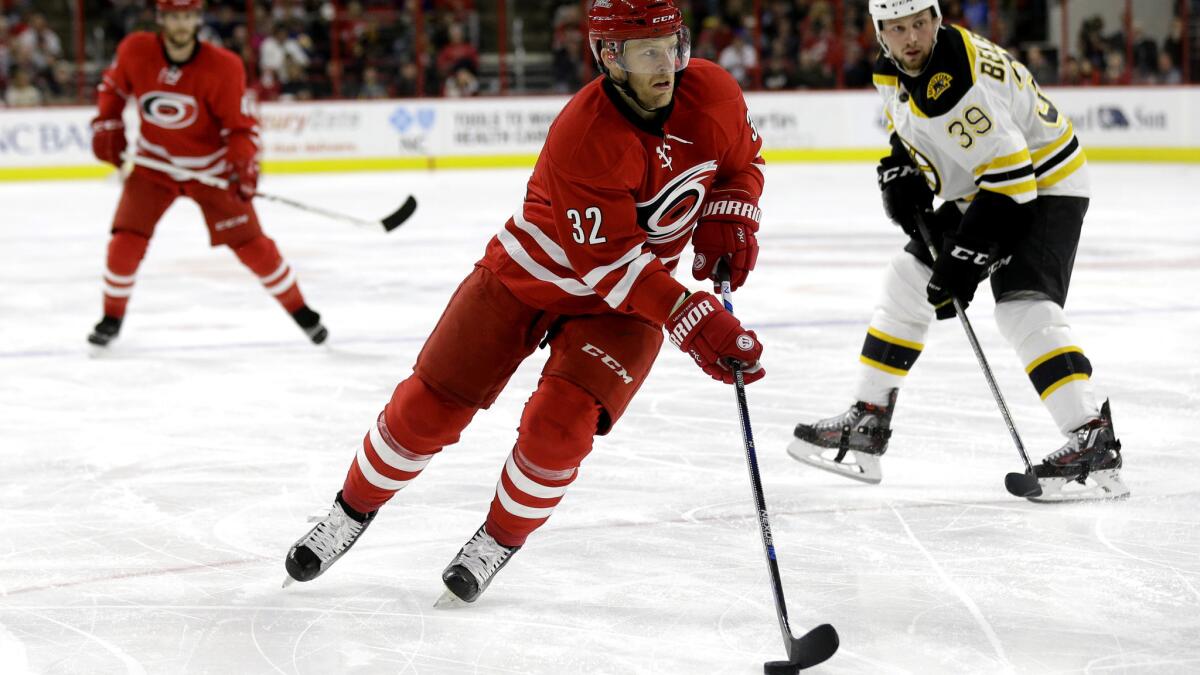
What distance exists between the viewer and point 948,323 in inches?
193

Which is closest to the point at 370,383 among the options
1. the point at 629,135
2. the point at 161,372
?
the point at 161,372

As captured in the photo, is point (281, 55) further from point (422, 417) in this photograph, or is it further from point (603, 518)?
point (422, 417)

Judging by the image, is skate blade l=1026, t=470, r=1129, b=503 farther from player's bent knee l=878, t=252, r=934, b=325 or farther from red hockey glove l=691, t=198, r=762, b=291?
red hockey glove l=691, t=198, r=762, b=291

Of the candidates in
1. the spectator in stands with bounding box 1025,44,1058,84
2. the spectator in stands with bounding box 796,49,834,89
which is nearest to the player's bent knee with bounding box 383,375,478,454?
the spectator in stands with bounding box 796,49,834,89

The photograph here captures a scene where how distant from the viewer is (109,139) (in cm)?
486

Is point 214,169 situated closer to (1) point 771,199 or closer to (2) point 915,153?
(2) point 915,153

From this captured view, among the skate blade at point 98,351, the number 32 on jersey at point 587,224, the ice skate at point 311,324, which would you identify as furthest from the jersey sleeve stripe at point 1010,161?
the skate blade at point 98,351

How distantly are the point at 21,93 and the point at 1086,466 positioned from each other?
10.7 meters

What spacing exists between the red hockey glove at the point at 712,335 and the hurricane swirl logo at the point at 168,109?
3.17 m

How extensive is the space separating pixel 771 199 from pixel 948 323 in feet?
15.1

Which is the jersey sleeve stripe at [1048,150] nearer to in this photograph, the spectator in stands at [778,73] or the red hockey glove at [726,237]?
the red hockey glove at [726,237]

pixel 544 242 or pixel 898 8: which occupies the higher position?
pixel 898 8

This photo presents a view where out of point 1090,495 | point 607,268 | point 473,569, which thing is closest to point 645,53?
point 607,268

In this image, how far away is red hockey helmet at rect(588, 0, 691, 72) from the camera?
2.10m
